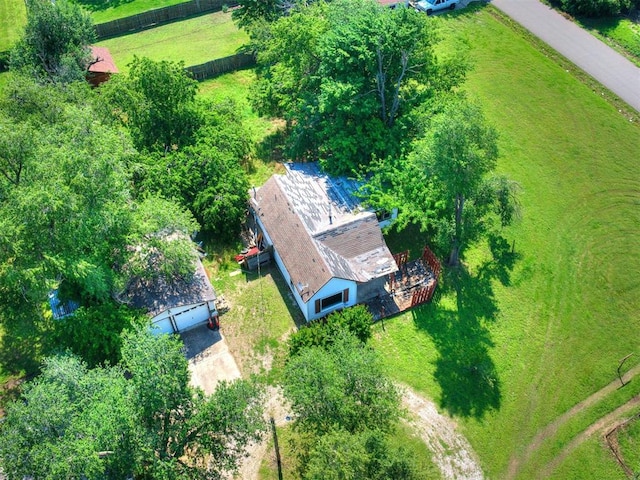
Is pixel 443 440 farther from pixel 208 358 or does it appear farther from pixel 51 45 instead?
pixel 51 45

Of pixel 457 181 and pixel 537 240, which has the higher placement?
pixel 457 181

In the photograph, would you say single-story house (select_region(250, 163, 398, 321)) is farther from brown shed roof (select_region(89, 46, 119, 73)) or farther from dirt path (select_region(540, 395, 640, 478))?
brown shed roof (select_region(89, 46, 119, 73))

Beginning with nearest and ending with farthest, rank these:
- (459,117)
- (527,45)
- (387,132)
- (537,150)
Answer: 1. (459,117)
2. (387,132)
3. (537,150)
4. (527,45)

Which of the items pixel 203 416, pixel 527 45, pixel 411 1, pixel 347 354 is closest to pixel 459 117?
pixel 347 354

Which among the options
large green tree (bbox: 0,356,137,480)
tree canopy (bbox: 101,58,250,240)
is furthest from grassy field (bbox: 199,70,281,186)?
large green tree (bbox: 0,356,137,480)

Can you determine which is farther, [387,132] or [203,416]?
[387,132]

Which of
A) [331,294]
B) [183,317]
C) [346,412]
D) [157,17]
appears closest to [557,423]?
[346,412]

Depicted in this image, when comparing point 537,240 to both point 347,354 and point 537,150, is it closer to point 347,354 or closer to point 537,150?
point 537,150
